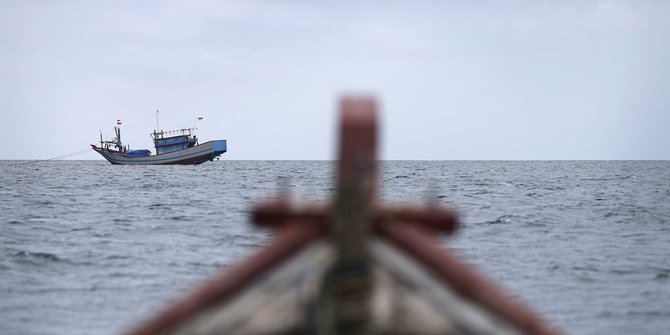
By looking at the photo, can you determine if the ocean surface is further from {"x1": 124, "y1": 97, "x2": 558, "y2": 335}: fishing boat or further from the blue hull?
the blue hull

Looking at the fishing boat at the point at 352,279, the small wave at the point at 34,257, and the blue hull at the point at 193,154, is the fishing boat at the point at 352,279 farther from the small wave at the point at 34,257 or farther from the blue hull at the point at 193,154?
the blue hull at the point at 193,154

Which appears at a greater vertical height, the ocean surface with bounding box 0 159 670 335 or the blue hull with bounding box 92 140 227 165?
the blue hull with bounding box 92 140 227 165

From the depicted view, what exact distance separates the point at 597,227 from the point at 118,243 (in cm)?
2116

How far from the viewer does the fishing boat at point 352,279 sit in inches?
80.9

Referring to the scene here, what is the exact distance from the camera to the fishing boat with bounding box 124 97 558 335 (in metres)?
2.05

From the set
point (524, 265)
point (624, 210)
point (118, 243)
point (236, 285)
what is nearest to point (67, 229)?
point (118, 243)

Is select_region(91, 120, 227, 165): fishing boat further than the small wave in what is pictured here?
Yes

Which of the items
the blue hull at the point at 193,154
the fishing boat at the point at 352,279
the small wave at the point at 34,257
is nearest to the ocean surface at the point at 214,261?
the small wave at the point at 34,257

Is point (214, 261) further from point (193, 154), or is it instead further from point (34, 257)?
point (193, 154)

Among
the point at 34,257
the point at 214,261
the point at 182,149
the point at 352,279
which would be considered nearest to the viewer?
the point at 352,279

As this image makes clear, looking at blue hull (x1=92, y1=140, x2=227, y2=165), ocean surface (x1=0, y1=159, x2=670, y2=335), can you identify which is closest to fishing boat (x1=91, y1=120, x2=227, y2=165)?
blue hull (x1=92, y1=140, x2=227, y2=165)

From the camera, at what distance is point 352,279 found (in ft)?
6.86

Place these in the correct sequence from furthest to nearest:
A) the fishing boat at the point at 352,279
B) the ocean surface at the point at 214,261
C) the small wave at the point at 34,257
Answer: the small wave at the point at 34,257 → the ocean surface at the point at 214,261 → the fishing boat at the point at 352,279

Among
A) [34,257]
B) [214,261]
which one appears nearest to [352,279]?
[214,261]
